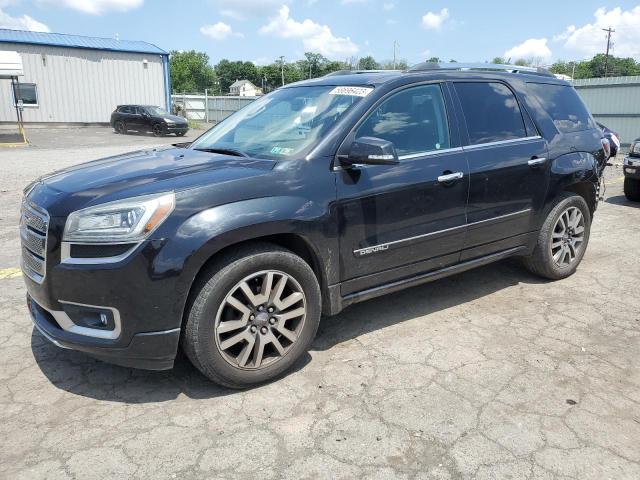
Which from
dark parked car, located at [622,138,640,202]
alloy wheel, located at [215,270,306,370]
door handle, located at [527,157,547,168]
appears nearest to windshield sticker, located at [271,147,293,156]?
alloy wheel, located at [215,270,306,370]

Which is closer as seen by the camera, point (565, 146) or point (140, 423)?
point (140, 423)

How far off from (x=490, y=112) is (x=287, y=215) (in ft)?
6.90

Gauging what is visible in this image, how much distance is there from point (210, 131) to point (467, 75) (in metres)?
2.09

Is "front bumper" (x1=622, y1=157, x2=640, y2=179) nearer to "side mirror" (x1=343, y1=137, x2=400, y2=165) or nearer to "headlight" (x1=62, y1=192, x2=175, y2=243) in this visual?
"side mirror" (x1=343, y1=137, x2=400, y2=165)

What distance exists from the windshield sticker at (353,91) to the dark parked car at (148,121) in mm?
22929

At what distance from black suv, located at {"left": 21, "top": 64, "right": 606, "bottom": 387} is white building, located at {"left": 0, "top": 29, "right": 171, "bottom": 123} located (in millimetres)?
30102

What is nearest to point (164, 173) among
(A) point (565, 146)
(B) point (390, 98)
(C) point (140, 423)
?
(C) point (140, 423)

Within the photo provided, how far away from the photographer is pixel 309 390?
10.3ft

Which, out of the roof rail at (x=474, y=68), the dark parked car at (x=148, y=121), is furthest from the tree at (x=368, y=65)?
the dark parked car at (x=148, y=121)

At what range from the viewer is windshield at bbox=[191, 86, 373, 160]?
344 centimetres

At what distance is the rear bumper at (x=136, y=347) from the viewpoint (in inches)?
109

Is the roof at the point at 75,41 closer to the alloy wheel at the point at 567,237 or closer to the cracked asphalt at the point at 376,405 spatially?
the cracked asphalt at the point at 376,405

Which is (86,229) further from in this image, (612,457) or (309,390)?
(612,457)

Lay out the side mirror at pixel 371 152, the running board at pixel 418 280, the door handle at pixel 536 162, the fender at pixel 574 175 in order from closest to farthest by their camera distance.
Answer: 1. the side mirror at pixel 371 152
2. the running board at pixel 418 280
3. the door handle at pixel 536 162
4. the fender at pixel 574 175
